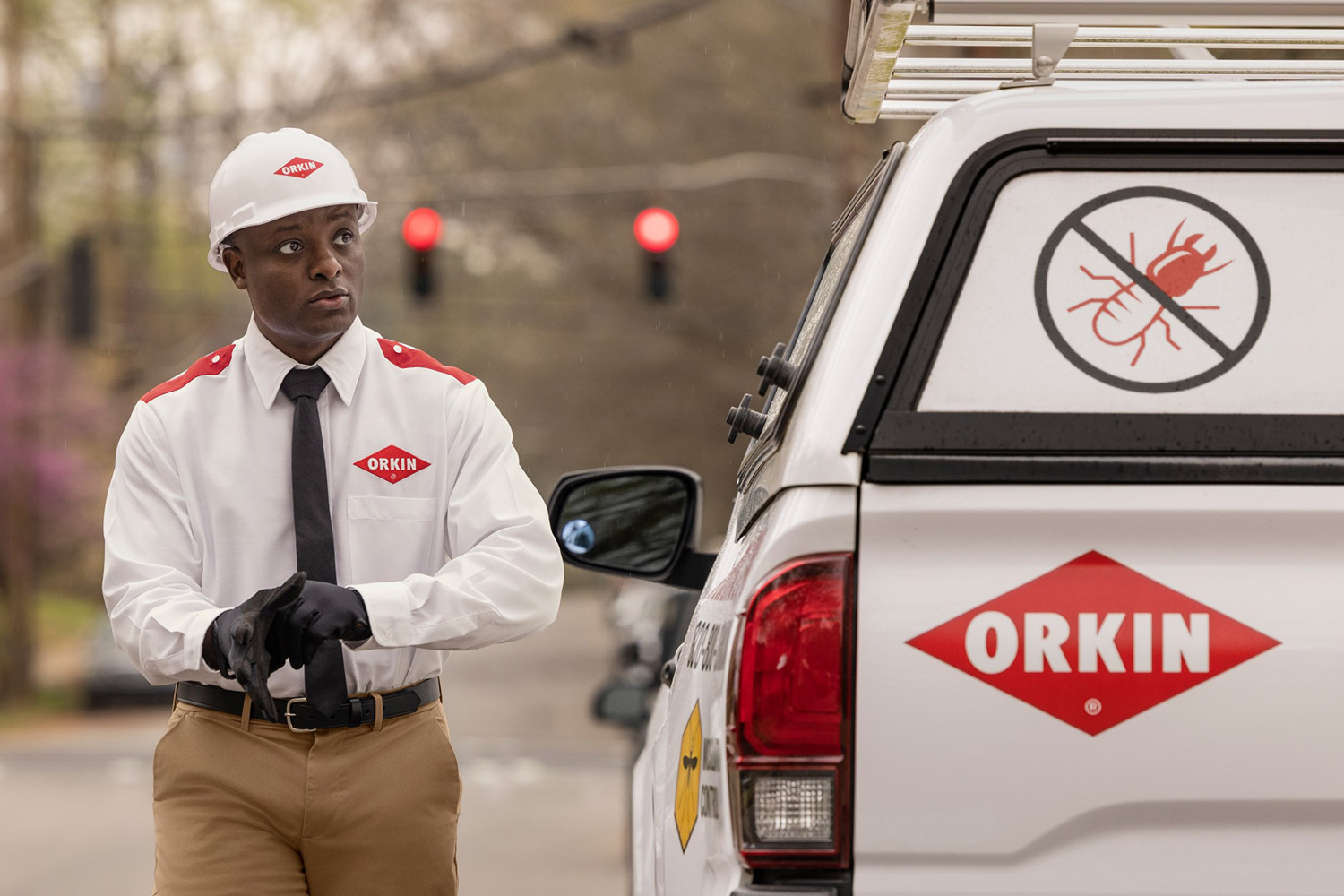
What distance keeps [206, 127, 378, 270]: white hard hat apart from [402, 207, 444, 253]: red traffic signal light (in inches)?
474

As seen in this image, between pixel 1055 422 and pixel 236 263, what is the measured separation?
1.50 meters

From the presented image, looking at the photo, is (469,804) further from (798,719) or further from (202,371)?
(798,719)

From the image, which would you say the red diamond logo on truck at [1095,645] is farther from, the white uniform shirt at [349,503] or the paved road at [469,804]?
the paved road at [469,804]

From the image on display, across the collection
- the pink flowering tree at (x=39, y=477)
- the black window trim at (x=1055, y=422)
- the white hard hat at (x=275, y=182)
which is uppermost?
the pink flowering tree at (x=39, y=477)

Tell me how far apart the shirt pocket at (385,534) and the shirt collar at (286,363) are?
195 millimetres

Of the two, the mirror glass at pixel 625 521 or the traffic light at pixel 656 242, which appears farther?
the traffic light at pixel 656 242

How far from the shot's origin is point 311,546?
2.67m

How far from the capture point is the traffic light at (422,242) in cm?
1470

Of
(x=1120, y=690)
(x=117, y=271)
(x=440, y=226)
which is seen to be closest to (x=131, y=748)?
(x=440, y=226)

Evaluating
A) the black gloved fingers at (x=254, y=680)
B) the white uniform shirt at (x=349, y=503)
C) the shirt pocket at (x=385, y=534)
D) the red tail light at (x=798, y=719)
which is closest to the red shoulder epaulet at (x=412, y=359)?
the white uniform shirt at (x=349, y=503)

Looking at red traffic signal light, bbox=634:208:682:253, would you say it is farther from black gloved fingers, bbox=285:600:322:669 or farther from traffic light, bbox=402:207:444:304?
black gloved fingers, bbox=285:600:322:669

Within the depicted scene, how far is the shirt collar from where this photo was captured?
2.80 m

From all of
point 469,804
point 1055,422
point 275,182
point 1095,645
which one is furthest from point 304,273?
point 469,804

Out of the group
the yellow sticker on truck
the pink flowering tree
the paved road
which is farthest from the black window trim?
the pink flowering tree
